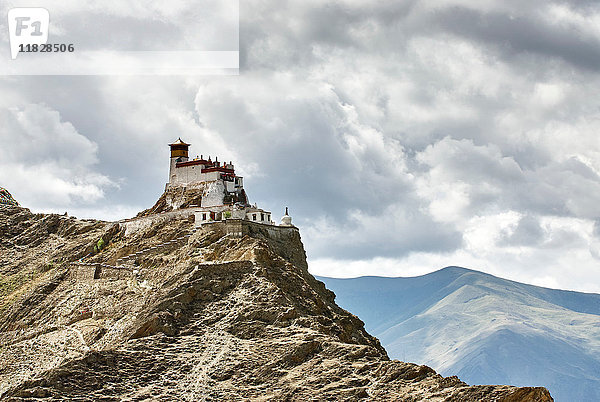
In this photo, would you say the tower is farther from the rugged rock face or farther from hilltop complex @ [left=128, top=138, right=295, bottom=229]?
the rugged rock face

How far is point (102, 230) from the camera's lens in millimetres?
132500

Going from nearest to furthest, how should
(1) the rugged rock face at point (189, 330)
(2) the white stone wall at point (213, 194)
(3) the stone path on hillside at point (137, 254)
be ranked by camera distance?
(1) the rugged rock face at point (189, 330) → (3) the stone path on hillside at point (137, 254) → (2) the white stone wall at point (213, 194)

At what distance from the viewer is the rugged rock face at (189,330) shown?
7975 cm

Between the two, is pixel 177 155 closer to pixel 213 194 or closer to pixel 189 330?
pixel 213 194

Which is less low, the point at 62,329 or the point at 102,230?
the point at 102,230

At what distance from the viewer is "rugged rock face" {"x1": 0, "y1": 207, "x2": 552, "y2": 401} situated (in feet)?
262

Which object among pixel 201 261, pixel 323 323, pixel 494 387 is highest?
pixel 201 261

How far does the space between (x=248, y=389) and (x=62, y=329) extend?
3295cm

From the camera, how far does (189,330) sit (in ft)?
298

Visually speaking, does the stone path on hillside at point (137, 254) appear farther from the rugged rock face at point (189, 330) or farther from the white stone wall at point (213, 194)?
the white stone wall at point (213, 194)

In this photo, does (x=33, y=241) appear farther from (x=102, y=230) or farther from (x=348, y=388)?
(x=348, y=388)

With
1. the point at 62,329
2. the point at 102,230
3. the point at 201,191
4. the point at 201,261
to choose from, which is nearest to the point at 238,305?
the point at 201,261

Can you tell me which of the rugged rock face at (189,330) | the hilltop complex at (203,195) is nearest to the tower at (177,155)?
the hilltop complex at (203,195)

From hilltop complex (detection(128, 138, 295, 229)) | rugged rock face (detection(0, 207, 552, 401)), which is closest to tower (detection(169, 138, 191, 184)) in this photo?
hilltop complex (detection(128, 138, 295, 229))
